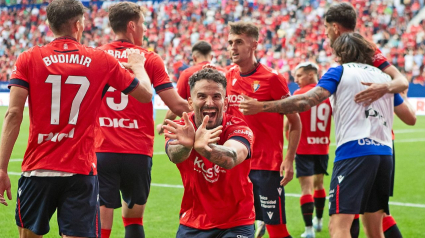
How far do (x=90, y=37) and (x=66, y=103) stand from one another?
117 feet

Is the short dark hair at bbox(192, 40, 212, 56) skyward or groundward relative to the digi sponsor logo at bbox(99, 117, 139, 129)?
skyward

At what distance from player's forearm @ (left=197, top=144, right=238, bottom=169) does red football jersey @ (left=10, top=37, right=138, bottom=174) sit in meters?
1.17

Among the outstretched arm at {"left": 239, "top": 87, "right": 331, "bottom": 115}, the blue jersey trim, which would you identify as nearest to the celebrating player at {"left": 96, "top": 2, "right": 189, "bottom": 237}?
the outstretched arm at {"left": 239, "top": 87, "right": 331, "bottom": 115}

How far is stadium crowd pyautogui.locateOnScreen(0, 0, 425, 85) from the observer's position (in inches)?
1090

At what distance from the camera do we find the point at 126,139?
17.7ft

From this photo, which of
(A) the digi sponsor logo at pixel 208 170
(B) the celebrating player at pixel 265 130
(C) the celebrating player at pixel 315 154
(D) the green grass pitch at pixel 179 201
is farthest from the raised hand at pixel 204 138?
(C) the celebrating player at pixel 315 154

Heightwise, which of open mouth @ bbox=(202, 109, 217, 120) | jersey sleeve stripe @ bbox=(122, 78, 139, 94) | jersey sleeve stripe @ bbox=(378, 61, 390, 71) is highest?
jersey sleeve stripe @ bbox=(378, 61, 390, 71)

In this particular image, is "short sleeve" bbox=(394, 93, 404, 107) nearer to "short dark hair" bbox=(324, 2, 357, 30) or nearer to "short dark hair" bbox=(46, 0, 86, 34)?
"short dark hair" bbox=(324, 2, 357, 30)

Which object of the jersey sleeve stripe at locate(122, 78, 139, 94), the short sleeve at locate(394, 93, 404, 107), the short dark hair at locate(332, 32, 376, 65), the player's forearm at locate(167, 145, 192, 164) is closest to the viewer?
the player's forearm at locate(167, 145, 192, 164)

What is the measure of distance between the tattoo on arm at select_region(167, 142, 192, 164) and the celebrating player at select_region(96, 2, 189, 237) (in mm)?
1506

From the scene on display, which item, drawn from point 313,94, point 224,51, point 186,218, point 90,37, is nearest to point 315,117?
point 313,94

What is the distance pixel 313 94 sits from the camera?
4.83 m

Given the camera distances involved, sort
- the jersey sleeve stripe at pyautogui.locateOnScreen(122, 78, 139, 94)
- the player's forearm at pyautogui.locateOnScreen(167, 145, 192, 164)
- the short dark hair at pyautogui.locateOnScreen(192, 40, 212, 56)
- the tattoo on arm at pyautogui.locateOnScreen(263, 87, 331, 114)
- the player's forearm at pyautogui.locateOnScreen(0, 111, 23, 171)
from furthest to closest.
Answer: the short dark hair at pyautogui.locateOnScreen(192, 40, 212, 56)
the tattoo on arm at pyautogui.locateOnScreen(263, 87, 331, 114)
the jersey sleeve stripe at pyautogui.locateOnScreen(122, 78, 139, 94)
the player's forearm at pyautogui.locateOnScreen(0, 111, 23, 171)
the player's forearm at pyautogui.locateOnScreen(167, 145, 192, 164)

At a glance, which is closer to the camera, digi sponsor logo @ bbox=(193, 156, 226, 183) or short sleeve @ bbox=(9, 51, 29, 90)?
digi sponsor logo @ bbox=(193, 156, 226, 183)
